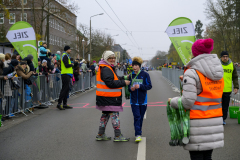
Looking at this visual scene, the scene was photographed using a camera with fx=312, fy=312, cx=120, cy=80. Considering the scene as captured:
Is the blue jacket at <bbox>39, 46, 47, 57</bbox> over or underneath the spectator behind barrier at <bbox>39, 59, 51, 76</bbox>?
over

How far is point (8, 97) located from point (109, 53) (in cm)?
435

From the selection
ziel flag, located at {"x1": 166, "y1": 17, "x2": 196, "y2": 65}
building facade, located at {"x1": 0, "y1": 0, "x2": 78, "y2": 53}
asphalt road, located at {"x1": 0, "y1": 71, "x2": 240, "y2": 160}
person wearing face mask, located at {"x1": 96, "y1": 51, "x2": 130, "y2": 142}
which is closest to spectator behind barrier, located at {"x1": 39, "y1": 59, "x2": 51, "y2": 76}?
asphalt road, located at {"x1": 0, "y1": 71, "x2": 240, "y2": 160}

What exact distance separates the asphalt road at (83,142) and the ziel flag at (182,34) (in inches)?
84.8

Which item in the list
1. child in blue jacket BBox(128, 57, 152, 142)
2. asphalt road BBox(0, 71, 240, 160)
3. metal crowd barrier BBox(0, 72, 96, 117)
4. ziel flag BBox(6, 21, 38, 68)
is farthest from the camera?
ziel flag BBox(6, 21, 38, 68)

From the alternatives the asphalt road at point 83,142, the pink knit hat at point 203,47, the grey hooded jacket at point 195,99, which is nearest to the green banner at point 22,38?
the asphalt road at point 83,142

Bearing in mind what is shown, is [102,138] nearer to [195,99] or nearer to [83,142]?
[83,142]

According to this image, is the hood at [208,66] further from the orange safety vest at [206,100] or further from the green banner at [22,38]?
the green banner at [22,38]

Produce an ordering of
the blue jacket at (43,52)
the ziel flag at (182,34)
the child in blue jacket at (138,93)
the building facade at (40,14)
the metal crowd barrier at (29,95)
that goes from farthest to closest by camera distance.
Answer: the building facade at (40,14) < the blue jacket at (43,52) < the ziel flag at (182,34) < the metal crowd barrier at (29,95) < the child in blue jacket at (138,93)

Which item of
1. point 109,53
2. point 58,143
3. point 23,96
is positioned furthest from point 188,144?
point 23,96

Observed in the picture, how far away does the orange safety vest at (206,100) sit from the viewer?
11.1ft

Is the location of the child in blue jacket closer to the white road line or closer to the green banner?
the white road line

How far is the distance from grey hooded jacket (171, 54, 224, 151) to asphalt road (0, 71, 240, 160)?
1.82 meters

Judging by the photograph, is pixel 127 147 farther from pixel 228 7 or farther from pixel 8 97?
pixel 228 7

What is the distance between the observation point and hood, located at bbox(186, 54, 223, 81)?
3.34 meters
